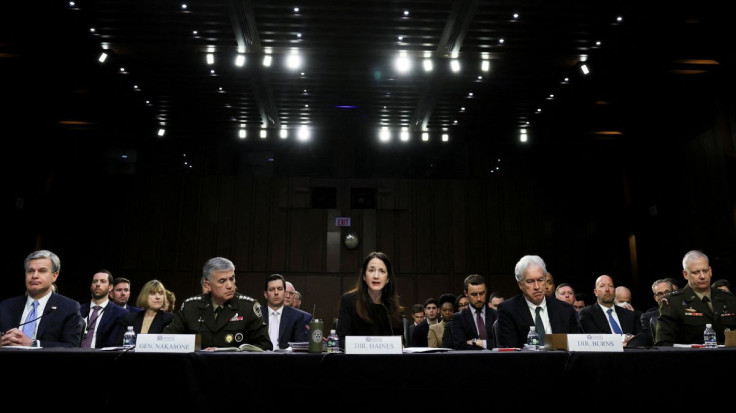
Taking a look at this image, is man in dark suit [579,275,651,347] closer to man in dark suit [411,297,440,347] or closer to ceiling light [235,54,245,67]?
man in dark suit [411,297,440,347]

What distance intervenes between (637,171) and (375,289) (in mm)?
10751

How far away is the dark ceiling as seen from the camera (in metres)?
8.24

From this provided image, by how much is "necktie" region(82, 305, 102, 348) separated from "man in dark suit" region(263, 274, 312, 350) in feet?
5.51

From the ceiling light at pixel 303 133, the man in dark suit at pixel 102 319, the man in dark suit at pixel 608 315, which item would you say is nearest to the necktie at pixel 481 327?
the man in dark suit at pixel 608 315

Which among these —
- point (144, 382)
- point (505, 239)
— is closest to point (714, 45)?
point (505, 239)

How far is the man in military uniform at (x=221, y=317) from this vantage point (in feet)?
10.6

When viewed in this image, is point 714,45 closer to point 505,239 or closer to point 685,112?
point 685,112

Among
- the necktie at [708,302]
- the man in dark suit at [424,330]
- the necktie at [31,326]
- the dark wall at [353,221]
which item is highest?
the dark wall at [353,221]

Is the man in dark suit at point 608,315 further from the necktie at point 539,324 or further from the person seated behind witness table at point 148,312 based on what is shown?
the person seated behind witness table at point 148,312

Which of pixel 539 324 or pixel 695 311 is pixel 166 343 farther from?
pixel 695 311

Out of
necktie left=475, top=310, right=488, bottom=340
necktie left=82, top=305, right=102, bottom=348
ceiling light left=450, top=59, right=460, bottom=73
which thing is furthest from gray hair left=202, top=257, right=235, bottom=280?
ceiling light left=450, top=59, right=460, bottom=73

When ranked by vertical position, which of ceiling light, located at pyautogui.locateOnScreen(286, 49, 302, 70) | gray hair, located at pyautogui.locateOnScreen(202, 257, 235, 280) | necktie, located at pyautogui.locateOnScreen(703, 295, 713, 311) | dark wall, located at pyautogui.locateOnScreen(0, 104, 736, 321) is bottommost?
necktie, located at pyautogui.locateOnScreen(703, 295, 713, 311)

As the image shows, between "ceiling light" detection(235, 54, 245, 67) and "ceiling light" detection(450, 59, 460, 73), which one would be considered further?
"ceiling light" detection(450, 59, 460, 73)

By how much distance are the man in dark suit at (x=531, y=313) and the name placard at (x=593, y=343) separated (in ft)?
3.40
